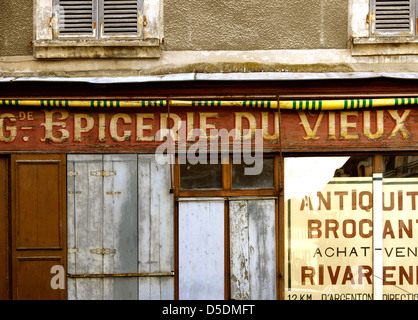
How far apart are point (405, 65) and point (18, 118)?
16.4ft

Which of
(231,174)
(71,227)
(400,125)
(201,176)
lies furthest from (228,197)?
(400,125)

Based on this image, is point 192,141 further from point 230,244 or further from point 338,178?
point 338,178

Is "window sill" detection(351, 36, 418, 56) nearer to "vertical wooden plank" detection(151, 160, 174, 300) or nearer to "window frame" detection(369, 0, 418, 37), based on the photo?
"window frame" detection(369, 0, 418, 37)

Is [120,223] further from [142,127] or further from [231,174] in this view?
[231,174]

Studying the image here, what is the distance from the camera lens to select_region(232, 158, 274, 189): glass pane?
597 cm

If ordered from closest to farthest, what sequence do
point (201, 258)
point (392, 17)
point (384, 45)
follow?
point (201, 258), point (384, 45), point (392, 17)

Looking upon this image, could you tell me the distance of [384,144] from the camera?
5.88 metres

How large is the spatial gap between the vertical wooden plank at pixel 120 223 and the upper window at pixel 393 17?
11.9 ft

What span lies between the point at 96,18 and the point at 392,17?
12.7ft

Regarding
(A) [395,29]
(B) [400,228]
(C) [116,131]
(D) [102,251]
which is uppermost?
(A) [395,29]

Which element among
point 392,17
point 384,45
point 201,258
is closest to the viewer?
point 201,258

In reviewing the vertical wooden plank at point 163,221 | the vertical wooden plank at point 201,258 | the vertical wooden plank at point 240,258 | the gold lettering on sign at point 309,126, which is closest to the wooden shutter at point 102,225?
the vertical wooden plank at point 163,221

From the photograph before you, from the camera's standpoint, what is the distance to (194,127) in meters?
5.94

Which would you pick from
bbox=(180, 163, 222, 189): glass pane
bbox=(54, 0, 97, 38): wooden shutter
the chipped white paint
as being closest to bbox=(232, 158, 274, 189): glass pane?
bbox=(180, 163, 222, 189): glass pane
